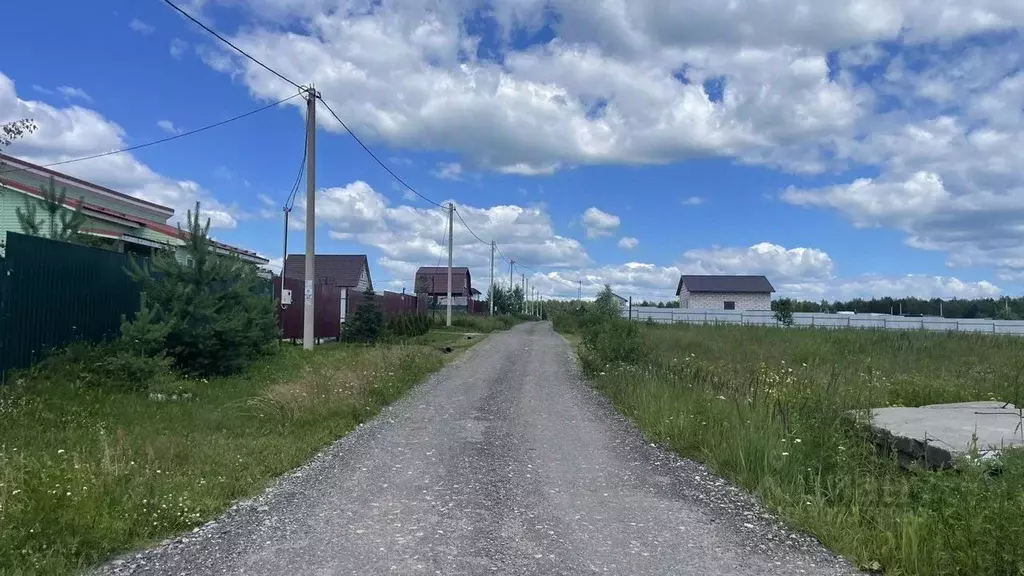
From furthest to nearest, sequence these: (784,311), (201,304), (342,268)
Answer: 1. (342,268)
2. (784,311)
3. (201,304)

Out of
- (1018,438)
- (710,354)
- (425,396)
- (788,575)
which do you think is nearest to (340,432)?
(425,396)

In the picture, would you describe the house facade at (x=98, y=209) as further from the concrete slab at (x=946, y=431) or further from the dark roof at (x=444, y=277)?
the dark roof at (x=444, y=277)

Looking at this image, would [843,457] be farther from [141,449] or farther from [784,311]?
[784,311]

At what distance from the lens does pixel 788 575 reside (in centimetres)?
412

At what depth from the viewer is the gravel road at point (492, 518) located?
14.0 ft

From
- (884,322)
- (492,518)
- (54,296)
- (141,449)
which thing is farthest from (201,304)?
(884,322)

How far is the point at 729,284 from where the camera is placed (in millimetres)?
75000

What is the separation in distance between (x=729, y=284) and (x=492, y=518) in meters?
74.0

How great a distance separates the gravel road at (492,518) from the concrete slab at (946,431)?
1.60 metres

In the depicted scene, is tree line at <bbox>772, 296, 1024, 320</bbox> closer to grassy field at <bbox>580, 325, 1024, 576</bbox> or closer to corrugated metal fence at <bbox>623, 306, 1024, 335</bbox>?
corrugated metal fence at <bbox>623, 306, 1024, 335</bbox>

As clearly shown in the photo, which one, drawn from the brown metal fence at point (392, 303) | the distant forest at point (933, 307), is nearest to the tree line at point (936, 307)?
the distant forest at point (933, 307)

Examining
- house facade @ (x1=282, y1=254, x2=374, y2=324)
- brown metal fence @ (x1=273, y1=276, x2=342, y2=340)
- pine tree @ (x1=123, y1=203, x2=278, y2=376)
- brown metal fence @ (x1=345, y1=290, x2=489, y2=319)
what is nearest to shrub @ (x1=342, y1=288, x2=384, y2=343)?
brown metal fence @ (x1=345, y1=290, x2=489, y2=319)

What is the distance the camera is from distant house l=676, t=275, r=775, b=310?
74062 millimetres

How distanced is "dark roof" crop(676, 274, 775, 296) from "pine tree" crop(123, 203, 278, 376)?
67654 mm
